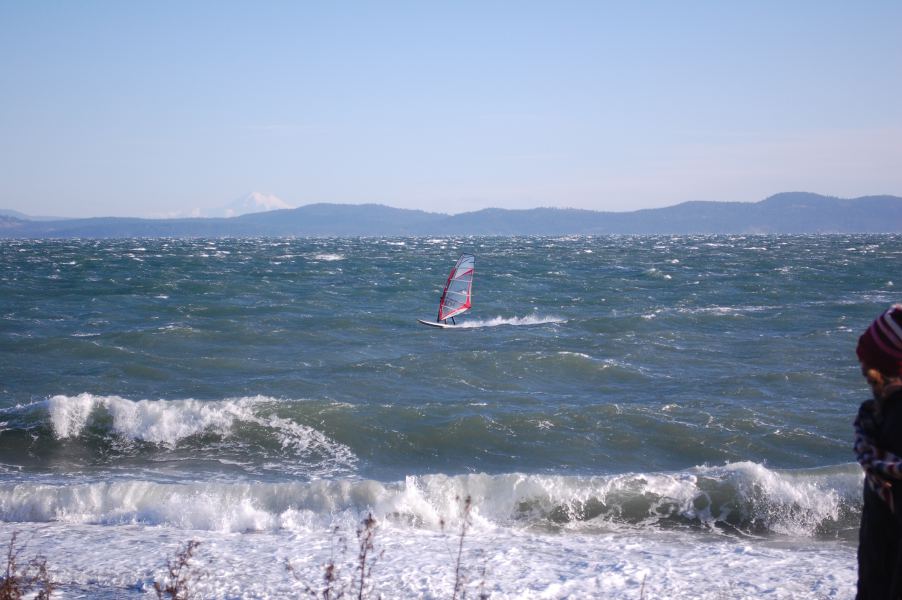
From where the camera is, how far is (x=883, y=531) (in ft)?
9.78

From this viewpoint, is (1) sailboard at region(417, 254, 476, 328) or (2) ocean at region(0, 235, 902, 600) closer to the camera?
(2) ocean at region(0, 235, 902, 600)

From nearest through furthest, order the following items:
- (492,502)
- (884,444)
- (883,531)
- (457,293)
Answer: (884,444)
(883,531)
(492,502)
(457,293)

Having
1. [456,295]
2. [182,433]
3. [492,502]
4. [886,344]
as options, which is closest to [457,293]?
[456,295]

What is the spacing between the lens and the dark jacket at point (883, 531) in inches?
109

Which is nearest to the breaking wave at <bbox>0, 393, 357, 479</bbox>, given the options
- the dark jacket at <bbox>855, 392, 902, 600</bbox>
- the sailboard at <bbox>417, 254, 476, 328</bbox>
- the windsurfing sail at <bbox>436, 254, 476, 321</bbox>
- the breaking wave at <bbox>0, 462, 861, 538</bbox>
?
the breaking wave at <bbox>0, 462, 861, 538</bbox>

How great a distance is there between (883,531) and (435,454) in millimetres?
8216

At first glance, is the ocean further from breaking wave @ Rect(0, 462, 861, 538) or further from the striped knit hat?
the striped knit hat

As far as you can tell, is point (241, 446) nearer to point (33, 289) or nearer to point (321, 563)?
point (321, 563)

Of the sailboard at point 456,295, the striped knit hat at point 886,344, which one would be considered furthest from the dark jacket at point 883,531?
the sailboard at point 456,295

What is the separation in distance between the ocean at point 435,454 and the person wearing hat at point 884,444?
1.76 meters

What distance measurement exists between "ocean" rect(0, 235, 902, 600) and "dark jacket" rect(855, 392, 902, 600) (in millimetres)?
1722

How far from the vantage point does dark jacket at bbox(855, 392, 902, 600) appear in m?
2.78

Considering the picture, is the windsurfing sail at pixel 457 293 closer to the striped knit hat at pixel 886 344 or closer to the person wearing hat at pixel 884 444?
the person wearing hat at pixel 884 444

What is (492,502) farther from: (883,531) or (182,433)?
(883,531)
